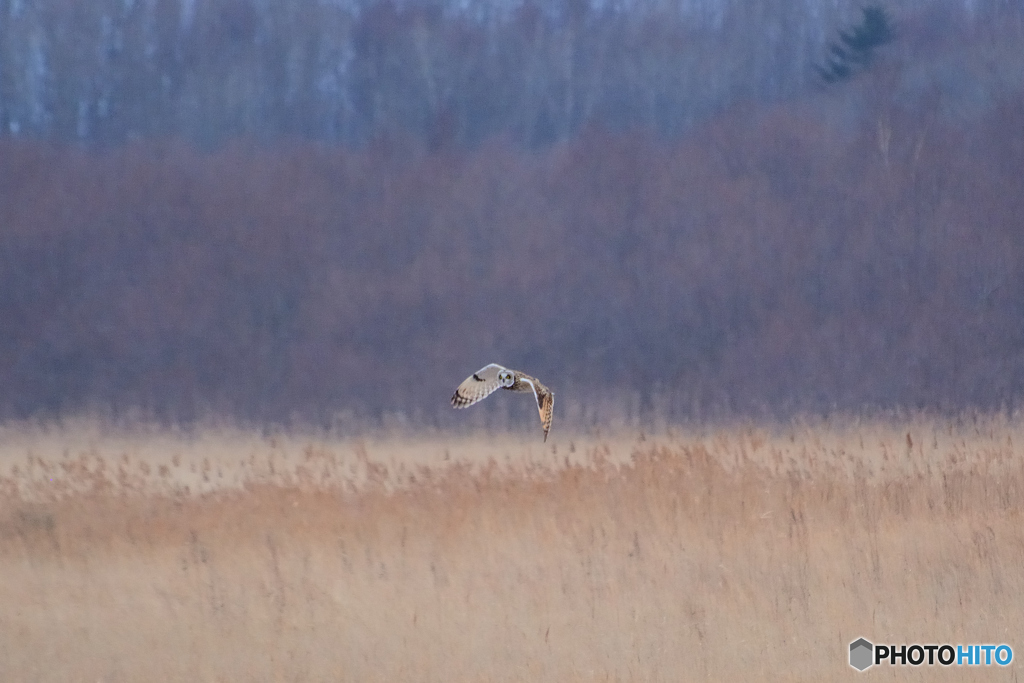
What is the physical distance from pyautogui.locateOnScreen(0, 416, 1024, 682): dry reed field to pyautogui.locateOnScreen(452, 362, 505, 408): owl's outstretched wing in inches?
37.7

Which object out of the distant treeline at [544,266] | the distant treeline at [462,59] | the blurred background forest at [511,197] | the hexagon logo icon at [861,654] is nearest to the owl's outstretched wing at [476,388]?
the hexagon logo icon at [861,654]

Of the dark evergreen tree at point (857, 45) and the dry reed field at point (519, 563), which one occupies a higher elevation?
the dark evergreen tree at point (857, 45)

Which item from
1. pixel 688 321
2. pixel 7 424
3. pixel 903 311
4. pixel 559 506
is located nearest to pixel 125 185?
pixel 7 424

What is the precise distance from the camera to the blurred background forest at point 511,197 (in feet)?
34.2

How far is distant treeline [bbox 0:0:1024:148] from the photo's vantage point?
11.3 metres

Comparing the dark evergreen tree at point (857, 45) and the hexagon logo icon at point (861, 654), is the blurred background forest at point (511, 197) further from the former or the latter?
the hexagon logo icon at point (861, 654)

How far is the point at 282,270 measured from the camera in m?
11.0

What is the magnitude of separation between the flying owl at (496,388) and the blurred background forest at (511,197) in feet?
13.1

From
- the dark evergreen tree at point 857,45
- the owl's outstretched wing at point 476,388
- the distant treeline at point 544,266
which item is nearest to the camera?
the owl's outstretched wing at point 476,388

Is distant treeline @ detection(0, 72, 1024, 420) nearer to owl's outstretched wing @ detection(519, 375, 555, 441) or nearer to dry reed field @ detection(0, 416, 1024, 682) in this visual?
dry reed field @ detection(0, 416, 1024, 682)

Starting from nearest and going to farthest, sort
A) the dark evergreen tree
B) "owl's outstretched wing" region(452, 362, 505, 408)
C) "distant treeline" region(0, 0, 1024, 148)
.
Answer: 1. "owl's outstretched wing" region(452, 362, 505, 408)
2. "distant treeline" region(0, 0, 1024, 148)
3. the dark evergreen tree

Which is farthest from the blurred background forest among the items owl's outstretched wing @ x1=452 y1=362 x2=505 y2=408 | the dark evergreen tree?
owl's outstretched wing @ x1=452 y1=362 x2=505 y2=408

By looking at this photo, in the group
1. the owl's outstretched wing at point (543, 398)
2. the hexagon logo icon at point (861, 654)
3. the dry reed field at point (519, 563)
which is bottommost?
the hexagon logo icon at point (861, 654)

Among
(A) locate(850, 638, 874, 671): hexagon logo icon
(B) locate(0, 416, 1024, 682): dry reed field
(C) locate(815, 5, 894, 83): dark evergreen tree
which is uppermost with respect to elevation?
(C) locate(815, 5, 894, 83): dark evergreen tree
